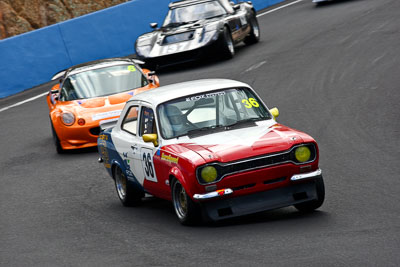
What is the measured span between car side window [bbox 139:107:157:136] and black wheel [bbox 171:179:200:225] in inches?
35.0

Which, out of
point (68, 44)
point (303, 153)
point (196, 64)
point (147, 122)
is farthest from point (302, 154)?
point (68, 44)

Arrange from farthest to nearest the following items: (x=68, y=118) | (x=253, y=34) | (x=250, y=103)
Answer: (x=253, y=34)
(x=68, y=118)
(x=250, y=103)

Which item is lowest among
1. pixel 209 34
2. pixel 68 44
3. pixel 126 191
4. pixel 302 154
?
pixel 68 44

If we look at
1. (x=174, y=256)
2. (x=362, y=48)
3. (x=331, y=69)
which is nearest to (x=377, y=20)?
(x=362, y=48)

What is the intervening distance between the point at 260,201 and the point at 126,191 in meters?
2.47

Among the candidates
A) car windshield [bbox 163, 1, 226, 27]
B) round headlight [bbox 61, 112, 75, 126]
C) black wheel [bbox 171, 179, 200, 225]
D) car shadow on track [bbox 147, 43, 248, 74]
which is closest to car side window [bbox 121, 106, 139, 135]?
black wheel [bbox 171, 179, 200, 225]

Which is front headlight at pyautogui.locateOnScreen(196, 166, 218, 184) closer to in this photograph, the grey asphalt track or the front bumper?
the front bumper

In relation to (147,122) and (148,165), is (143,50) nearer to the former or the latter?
(147,122)

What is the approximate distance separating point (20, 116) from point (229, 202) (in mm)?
11016

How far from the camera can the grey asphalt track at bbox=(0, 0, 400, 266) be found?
21.9 feet

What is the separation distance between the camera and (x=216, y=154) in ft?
24.3

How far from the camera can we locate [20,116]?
691 inches

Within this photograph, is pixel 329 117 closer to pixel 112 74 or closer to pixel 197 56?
pixel 112 74

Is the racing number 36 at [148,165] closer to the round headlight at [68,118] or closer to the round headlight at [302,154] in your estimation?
the round headlight at [302,154]
